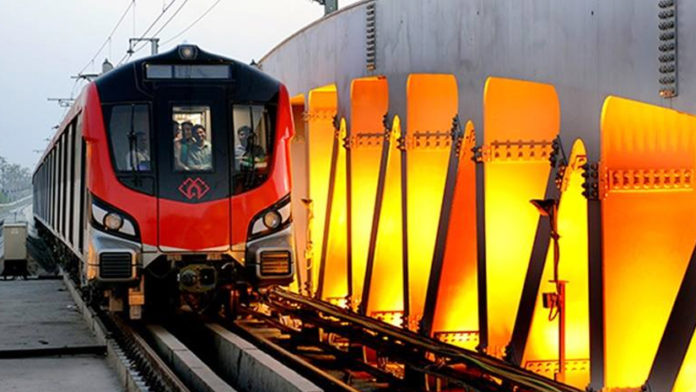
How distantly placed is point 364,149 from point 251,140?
5.31 meters

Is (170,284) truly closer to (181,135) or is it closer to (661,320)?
(181,135)

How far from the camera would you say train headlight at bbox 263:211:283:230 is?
1267 cm

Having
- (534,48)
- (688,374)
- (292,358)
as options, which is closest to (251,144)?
(292,358)

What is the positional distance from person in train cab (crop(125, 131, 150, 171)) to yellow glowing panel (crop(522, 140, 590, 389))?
415 cm

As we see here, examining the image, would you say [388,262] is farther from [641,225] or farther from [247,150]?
[641,225]

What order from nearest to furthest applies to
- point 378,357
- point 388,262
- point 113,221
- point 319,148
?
point 113,221 < point 378,357 < point 388,262 < point 319,148

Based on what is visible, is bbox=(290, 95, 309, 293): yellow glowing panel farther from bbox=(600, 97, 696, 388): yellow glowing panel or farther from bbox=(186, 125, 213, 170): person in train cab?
bbox=(600, 97, 696, 388): yellow glowing panel

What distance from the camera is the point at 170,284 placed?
12.8m

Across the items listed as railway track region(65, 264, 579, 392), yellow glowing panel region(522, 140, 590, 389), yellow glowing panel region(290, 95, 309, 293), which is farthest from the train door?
yellow glowing panel region(290, 95, 309, 293)

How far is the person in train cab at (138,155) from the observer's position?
12445 mm

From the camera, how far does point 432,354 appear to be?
42.8 ft

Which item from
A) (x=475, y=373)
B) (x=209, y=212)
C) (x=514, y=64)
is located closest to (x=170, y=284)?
(x=209, y=212)

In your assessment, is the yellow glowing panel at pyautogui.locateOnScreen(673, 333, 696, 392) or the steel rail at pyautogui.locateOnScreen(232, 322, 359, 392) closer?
the yellow glowing panel at pyautogui.locateOnScreen(673, 333, 696, 392)

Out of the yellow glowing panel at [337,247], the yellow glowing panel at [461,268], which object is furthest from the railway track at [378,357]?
the yellow glowing panel at [337,247]
